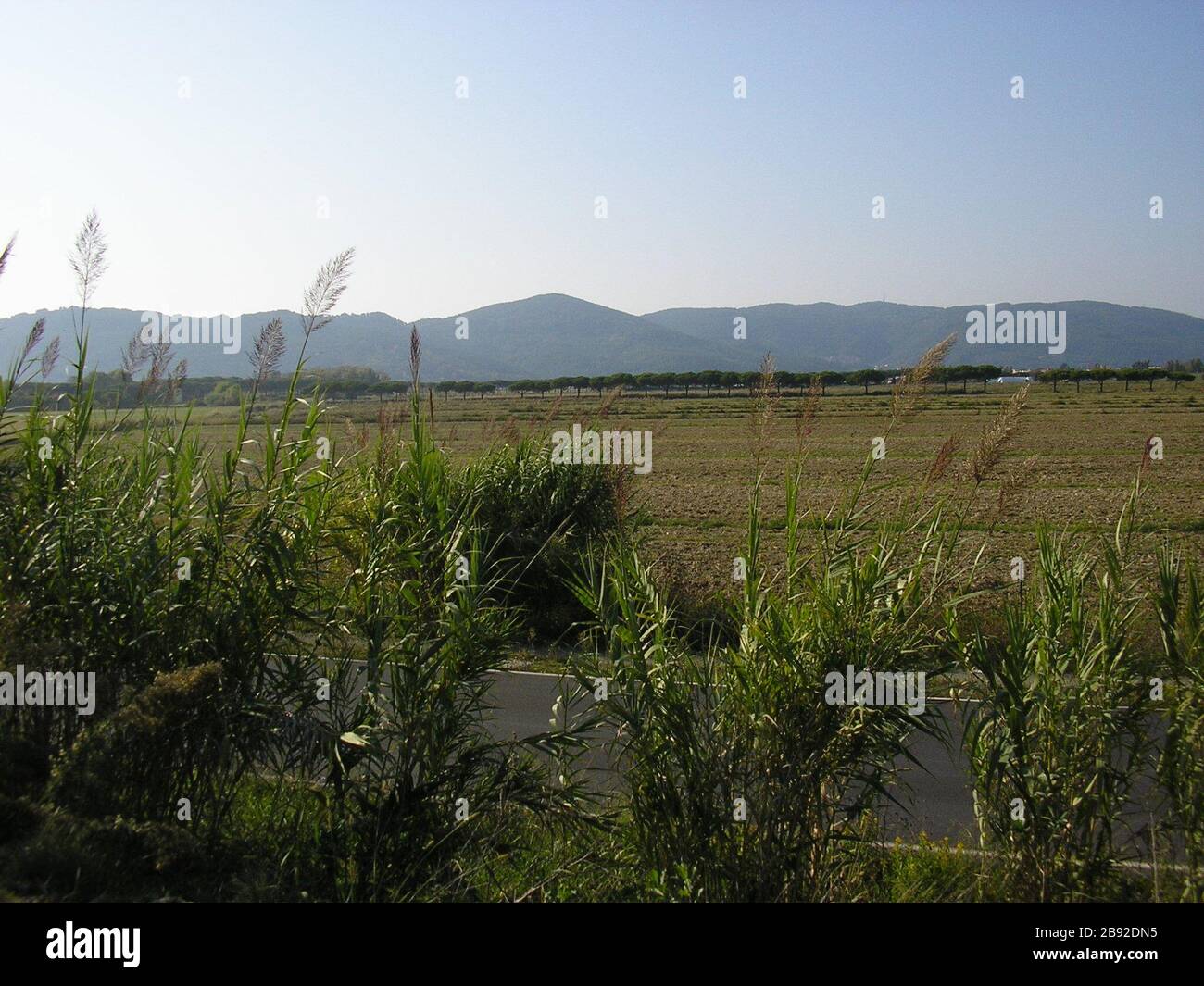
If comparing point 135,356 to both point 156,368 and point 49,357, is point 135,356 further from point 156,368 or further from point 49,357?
point 49,357

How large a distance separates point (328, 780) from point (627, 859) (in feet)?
4.77

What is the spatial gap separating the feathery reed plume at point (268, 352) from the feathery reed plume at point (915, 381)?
10.0 ft

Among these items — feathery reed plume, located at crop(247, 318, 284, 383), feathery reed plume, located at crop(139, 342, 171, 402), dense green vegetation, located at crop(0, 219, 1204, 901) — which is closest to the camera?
dense green vegetation, located at crop(0, 219, 1204, 901)

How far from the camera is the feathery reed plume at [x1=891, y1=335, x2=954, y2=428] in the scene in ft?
14.2

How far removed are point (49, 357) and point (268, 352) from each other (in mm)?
1288

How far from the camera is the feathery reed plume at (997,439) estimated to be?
4.34m

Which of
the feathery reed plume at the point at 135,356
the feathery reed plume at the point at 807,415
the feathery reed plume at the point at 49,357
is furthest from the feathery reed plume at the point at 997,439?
the feathery reed plume at the point at 49,357

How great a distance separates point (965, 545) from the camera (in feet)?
48.5

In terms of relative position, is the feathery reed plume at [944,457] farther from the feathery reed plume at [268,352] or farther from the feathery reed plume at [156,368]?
the feathery reed plume at [156,368]

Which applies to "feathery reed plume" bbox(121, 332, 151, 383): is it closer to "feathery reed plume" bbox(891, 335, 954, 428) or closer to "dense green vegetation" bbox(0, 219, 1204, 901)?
"dense green vegetation" bbox(0, 219, 1204, 901)

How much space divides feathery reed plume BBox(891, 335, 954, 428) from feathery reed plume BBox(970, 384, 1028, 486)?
37 cm

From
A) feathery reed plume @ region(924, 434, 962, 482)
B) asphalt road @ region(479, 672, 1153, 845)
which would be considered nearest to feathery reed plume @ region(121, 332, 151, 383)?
asphalt road @ region(479, 672, 1153, 845)
